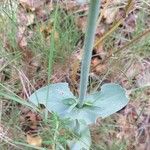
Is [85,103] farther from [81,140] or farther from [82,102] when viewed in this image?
[81,140]

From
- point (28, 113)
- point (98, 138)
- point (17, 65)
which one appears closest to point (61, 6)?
point (17, 65)

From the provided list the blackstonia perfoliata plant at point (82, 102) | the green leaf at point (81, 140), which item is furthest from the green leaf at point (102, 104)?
the green leaf at point (81, 140)

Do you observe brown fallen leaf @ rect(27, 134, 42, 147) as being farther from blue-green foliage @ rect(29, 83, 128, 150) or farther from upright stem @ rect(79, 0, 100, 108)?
upright stem @ rect(79, 0, 100, 108)

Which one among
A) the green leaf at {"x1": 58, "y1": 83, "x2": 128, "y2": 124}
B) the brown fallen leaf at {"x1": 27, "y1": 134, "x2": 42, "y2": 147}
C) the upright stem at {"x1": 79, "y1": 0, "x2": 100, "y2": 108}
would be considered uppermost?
the upright stem at {"x1": 79, "y1": 0, "x2": 100, "y2": 108}

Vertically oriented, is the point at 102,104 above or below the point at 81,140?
above

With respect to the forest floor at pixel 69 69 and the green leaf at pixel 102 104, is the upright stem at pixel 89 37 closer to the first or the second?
the green leaf at pixel 102 104

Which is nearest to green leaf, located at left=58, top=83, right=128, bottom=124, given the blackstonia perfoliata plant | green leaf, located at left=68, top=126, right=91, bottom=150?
the blackstonia perfoliata plant

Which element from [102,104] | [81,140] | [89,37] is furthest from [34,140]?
[89,37]
